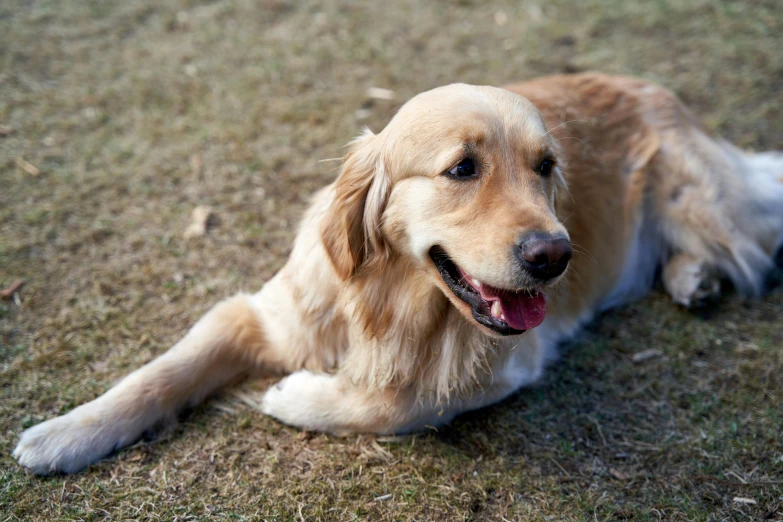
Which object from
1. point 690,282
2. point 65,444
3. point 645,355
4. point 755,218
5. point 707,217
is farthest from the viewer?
point 755,218

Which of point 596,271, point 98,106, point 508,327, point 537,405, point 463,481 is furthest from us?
point 98,106

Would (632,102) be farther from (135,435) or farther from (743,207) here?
(135,435)

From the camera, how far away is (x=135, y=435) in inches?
110

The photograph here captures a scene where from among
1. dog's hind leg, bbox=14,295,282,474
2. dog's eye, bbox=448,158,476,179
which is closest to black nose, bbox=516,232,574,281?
dog's eye, bbox=448,158,476,179

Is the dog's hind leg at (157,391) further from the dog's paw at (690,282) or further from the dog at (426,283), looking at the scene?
the dog's paw at (690,282)

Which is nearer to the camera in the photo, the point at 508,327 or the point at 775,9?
the point at 508,327

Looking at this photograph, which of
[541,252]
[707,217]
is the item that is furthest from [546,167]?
[707,217]

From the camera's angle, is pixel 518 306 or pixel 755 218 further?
pixel 755 218

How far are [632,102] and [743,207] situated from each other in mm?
966

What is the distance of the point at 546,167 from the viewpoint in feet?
8.84

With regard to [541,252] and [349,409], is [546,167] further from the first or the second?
[349,409]

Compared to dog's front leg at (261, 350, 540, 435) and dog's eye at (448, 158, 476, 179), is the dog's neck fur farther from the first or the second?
dog's eye at (448, 158, 476, 179)

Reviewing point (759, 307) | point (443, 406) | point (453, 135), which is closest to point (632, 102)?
point (759, 307)

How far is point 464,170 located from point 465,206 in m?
0.16
